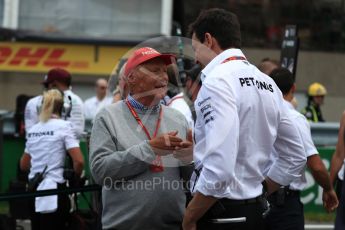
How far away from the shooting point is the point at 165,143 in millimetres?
4332

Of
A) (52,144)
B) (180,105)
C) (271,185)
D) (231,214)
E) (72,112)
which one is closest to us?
(231,214)

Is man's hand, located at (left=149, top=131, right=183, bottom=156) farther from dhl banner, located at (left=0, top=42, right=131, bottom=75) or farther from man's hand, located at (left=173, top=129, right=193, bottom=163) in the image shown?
dhl banner, located at (left=0, top=42, right=131, bottom=75)

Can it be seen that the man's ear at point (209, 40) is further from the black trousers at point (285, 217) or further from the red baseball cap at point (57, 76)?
the red baseball cap at point (57, 76)

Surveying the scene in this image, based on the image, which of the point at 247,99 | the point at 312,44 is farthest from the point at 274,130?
the point at 312,44

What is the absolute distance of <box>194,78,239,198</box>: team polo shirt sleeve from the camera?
3.83m

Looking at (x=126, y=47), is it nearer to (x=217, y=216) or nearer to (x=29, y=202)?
(x=29, y=202)

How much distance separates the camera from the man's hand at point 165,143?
14.2 feet

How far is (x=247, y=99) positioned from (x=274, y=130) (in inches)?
12.4

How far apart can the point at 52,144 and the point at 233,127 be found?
3428 millimetres

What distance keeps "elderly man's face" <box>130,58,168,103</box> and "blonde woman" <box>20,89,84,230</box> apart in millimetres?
2559

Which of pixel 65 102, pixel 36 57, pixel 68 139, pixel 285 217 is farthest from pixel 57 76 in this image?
pixel 36 57

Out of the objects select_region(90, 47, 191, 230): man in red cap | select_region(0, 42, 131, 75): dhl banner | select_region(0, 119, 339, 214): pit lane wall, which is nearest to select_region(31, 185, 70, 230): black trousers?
select_region(90, 47, 191, 230): man in red cap

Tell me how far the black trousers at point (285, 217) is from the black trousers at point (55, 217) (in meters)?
2.04

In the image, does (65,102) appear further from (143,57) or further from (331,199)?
(143,57)
